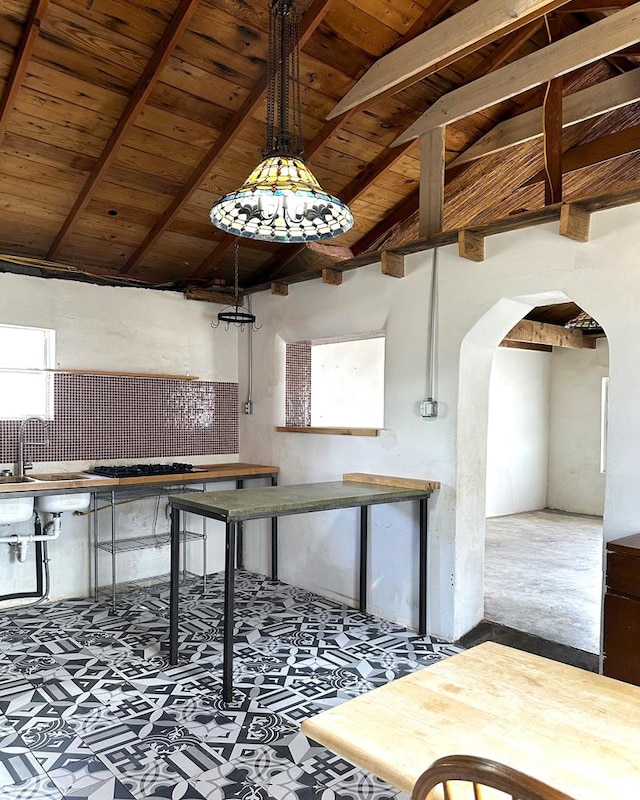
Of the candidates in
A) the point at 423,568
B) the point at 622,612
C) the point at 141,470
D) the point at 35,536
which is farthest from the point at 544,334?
the point at 35,536

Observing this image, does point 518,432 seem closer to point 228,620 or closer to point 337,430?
point 337,430

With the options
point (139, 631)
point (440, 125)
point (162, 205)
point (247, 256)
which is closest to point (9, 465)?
point (139, 631)

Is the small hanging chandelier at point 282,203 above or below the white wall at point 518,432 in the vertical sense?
above

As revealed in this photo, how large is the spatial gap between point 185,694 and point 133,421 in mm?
2604

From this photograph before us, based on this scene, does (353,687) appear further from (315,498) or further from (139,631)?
(139,631)

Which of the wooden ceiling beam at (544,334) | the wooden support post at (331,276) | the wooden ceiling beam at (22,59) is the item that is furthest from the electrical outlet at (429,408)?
the wooden ceiling beam at (544,334)

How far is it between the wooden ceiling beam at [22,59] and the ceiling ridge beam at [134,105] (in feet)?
1.88

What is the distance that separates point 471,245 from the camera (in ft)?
12.2

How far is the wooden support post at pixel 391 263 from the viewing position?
13.7 feet

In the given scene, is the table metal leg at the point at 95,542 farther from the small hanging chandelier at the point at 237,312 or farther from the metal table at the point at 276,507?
the small hanging chandelier at the point at 237,312

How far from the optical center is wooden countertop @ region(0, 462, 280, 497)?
4094mm

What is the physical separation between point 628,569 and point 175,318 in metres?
4.15

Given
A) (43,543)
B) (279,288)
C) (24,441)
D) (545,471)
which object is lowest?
(545,471)

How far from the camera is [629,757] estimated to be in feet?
4.01
